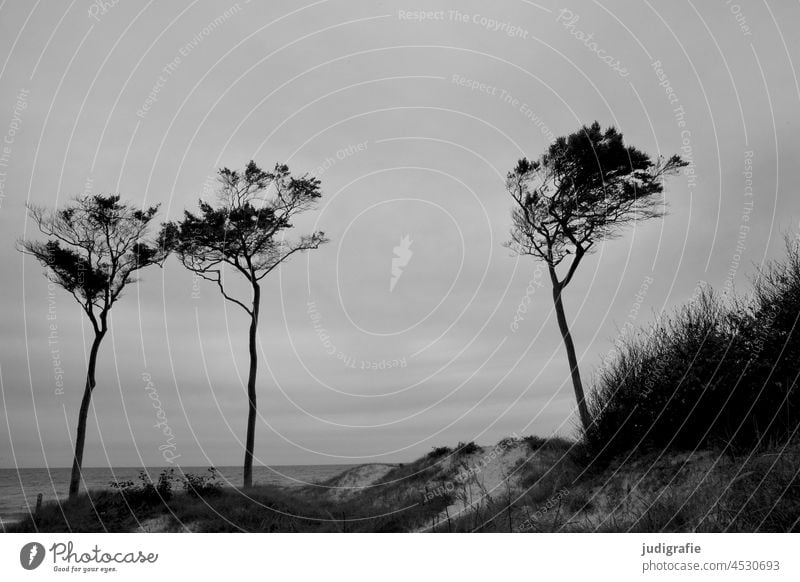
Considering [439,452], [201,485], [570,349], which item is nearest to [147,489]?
[201,485]

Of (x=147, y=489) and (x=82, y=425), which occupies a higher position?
(x=82, y=425)

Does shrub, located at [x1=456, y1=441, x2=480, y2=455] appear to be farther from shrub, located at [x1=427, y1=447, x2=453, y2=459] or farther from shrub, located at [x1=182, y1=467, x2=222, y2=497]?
shrub, located at [x1=182, y1=467, x2=222, y2=497]

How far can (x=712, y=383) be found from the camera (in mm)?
11977

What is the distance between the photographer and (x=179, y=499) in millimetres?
15250

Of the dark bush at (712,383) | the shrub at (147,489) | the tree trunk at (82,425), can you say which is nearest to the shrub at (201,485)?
the shrub at (147,489)

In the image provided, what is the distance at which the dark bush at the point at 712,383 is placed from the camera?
36.5 feet

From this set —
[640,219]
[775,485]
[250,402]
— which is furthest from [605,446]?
[250,402]

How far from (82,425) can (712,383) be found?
15074 mm

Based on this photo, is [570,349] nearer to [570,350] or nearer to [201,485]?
[570,350]

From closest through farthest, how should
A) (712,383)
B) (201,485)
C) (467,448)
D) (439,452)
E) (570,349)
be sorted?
(712,383) → (201,485) → (570,349) → (467,448) → (439,452)

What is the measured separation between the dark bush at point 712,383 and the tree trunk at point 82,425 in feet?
41.8

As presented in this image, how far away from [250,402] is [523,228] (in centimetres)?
1075

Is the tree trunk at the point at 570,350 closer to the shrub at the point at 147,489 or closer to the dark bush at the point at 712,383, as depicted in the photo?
the dark bush at the point at 712,383

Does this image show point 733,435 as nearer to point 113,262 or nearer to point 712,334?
point 712,334
